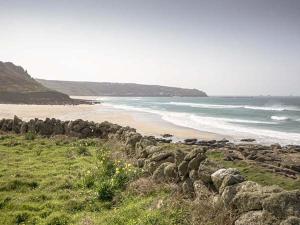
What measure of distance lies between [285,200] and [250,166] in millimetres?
14346

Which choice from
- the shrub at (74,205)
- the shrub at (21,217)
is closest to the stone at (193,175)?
the shrub at (74,205)

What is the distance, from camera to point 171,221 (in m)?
7.70

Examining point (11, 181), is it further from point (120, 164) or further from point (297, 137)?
point (297, 137)

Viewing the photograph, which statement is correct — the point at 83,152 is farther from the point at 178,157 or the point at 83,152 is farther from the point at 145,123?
the point at 145,123

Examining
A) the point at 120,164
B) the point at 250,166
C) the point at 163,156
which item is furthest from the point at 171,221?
the point at 250,166

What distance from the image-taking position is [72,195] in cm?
1095

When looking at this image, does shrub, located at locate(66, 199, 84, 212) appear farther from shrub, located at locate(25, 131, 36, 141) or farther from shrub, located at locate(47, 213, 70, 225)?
shrub, located at locate(25, 131, 36, 141)

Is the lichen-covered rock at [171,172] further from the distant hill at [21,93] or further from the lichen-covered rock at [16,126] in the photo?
the distant hill at [21,93]

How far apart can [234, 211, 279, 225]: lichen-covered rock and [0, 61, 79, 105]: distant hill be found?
91.8 metres

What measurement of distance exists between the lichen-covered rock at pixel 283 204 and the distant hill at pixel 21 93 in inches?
3629

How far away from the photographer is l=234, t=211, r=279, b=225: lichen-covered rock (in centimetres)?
620

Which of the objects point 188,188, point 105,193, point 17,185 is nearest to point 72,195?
point 105,193

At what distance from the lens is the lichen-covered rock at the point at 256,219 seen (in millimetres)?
6199

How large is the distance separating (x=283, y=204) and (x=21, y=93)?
341ft
